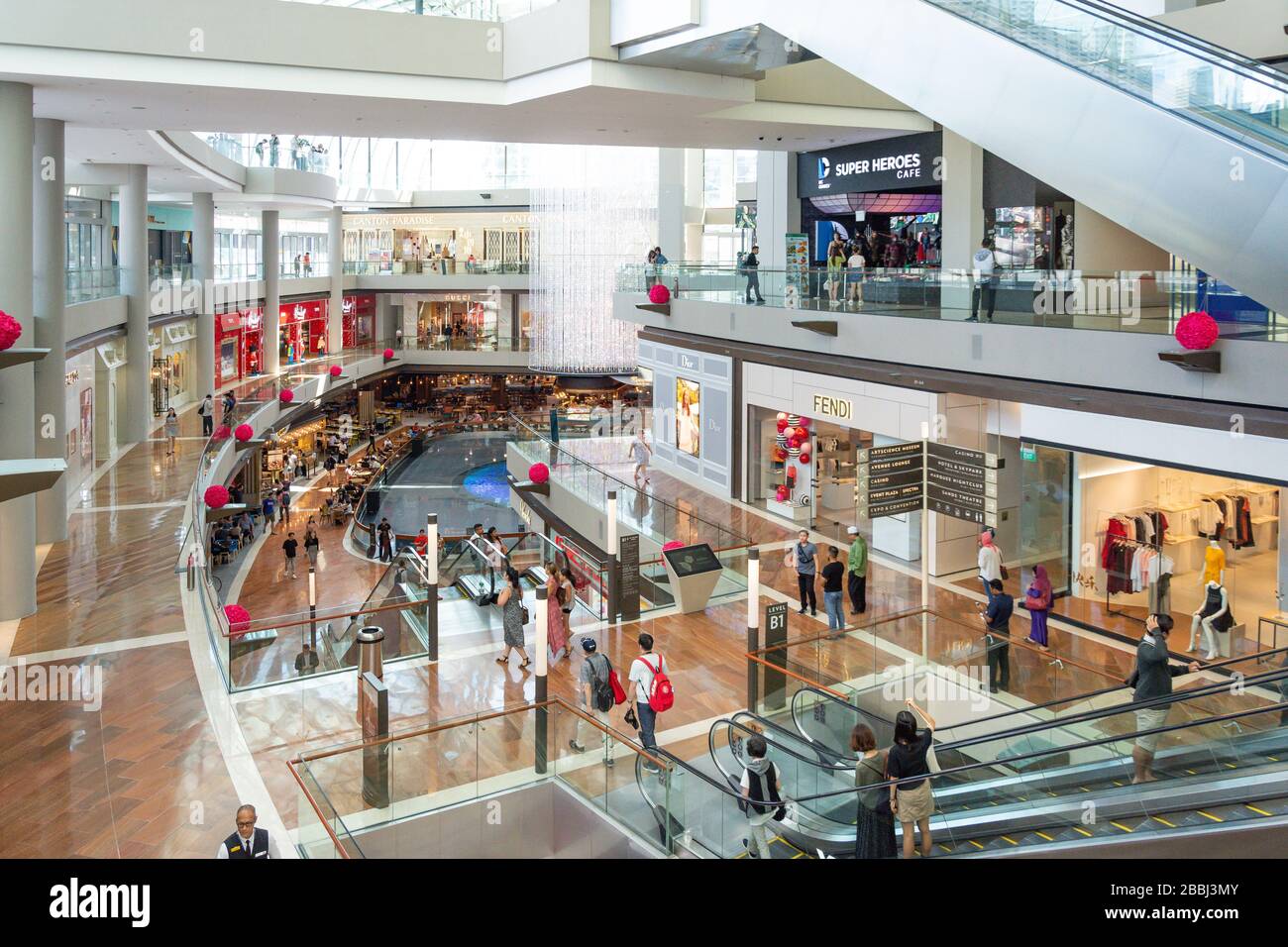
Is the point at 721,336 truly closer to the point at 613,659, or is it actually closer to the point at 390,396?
the point at 613,659

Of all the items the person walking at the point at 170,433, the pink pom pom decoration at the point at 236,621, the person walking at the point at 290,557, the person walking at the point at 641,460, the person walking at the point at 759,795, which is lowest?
the person walking at the point at 290,557

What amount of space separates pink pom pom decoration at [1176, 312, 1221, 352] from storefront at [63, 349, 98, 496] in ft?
55.9

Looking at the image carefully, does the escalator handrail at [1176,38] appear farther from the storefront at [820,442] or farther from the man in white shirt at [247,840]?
the man in white shirt at [247,840]

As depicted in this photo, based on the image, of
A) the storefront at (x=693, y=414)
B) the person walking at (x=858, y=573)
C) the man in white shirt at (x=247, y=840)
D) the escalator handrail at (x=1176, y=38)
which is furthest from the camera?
the storefront at (x=693, y=414)

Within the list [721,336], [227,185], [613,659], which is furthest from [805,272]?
[227,185]

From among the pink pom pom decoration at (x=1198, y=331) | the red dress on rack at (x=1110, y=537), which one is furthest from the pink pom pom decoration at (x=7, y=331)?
the red dress on rack at (x=1110, y=537)

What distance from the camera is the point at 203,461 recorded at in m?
20.0

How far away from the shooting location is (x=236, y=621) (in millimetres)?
11781

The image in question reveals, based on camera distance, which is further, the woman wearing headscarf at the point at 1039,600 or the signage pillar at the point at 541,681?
the woman wearing headscarf at the point at 1039,600

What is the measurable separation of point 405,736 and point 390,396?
40013mm

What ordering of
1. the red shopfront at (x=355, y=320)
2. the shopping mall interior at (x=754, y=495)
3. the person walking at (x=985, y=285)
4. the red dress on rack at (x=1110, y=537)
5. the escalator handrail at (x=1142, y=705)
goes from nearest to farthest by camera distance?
the escalator handrail at (x=1142, y=705) < the shopping mall interior at (x=754, y=495) < the red dress on rack at (x=1110, y=537) < the person walking at (x=985, y=285) < the red shopfront at (x=355, y=320)

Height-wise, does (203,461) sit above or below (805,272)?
below

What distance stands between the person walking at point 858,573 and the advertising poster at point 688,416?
8.68 m

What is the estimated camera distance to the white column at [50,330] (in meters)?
15.3
